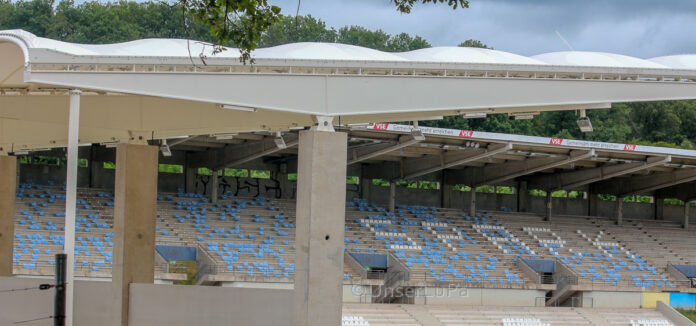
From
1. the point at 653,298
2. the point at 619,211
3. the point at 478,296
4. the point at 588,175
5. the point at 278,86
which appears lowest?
the point at 653,298

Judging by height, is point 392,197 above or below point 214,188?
below

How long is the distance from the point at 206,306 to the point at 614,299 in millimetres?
25444

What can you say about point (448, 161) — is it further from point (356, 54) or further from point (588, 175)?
point (356, 54)

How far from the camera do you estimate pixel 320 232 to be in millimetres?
17953

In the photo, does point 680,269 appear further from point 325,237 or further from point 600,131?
point 600,131

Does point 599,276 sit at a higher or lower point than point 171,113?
lower

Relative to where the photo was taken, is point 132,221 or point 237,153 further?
point 237,153

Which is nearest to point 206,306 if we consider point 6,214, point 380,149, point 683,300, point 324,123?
point 324,123

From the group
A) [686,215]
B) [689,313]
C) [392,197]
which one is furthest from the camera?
[686,215]

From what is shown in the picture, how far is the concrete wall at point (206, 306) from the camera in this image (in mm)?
19578

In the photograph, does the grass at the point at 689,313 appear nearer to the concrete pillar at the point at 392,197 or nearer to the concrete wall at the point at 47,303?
the concrete pillar at the point at 392,197

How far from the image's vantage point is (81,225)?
37219 mm

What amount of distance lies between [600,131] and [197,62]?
7057 cm

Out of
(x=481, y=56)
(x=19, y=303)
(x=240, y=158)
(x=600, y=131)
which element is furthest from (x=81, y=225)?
(x=600, y=131)
